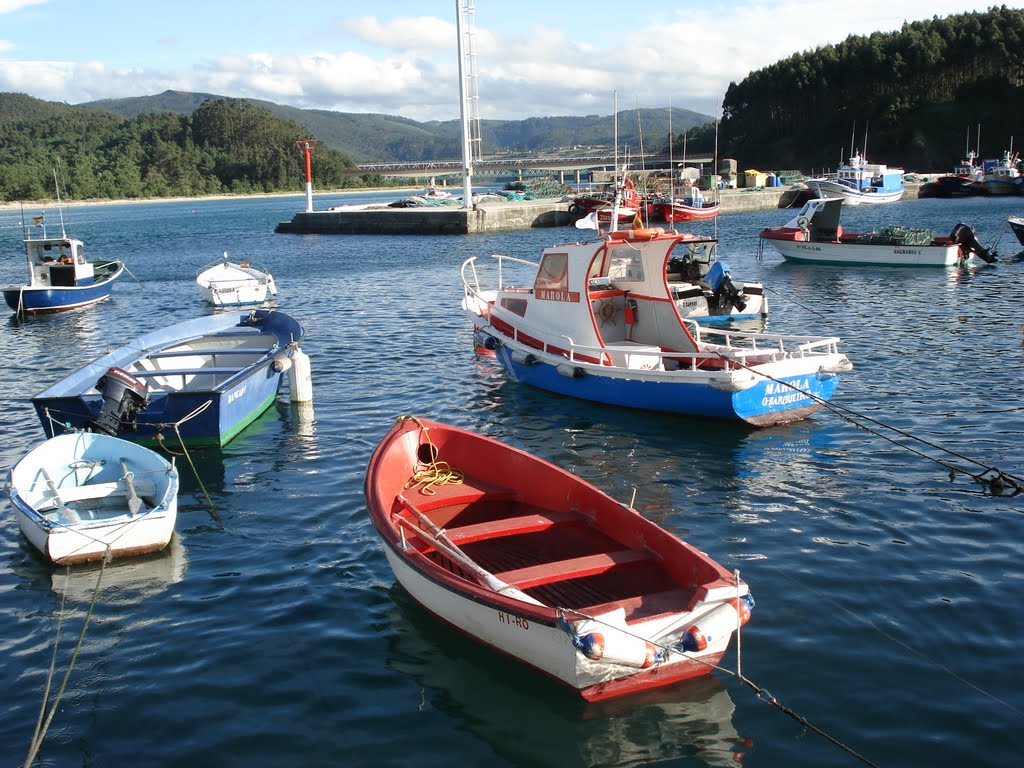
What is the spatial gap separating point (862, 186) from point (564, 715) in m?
76.8

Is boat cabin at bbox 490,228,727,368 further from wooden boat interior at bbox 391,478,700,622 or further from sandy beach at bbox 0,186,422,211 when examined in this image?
sandy beach at bbox 0,186,422,211

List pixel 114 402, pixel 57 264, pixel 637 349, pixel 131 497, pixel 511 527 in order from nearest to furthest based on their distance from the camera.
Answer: pixel 511 527 < pixel 131 497 < pixel 114 402 < pixel 637 349 < pixel 57 264

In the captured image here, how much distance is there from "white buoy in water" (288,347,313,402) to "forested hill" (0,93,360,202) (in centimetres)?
14914

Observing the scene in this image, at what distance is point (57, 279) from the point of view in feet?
103

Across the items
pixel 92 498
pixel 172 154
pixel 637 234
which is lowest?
pixel 92 498

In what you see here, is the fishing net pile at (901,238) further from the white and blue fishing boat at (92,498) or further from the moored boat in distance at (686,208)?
the white and blue fishing boat at (92,498)

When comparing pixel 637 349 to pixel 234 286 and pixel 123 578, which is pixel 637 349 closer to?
pixel 123 578

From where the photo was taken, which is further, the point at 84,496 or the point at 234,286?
the point at 234,286

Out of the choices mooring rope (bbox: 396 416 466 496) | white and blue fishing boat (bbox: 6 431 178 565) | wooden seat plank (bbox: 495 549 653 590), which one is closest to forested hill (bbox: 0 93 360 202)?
→ white and blue fishing boat (bbox: 6 431 178 565)

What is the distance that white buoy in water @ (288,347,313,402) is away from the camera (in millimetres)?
16297

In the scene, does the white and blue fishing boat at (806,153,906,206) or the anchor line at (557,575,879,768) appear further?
the white and blue fishing boat at (806,153,906,206)

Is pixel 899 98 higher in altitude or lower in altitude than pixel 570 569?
higher

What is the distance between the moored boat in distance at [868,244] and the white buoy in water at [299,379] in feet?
85.1

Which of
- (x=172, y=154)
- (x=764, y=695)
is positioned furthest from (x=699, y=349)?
(x=172, y=154)
